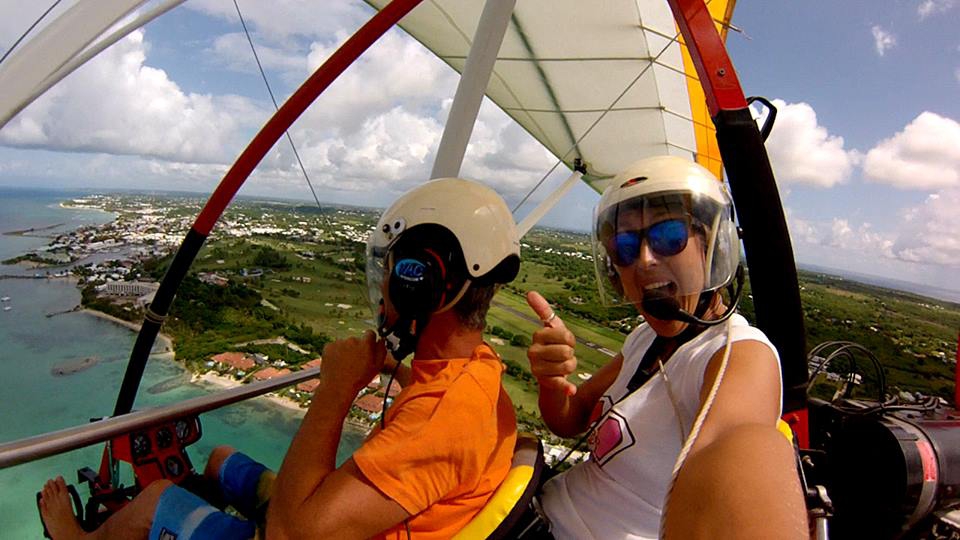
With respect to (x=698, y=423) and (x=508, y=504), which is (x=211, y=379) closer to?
(x=508, y=504)

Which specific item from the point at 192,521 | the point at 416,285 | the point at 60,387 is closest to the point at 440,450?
the point at 416,285

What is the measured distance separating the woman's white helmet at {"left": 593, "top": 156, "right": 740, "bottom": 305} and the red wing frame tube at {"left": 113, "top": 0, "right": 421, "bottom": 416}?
2.67 m

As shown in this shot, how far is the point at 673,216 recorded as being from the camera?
1.07 meters

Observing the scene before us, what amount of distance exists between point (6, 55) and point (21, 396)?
8898mm

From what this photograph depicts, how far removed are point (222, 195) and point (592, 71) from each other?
4599 mm

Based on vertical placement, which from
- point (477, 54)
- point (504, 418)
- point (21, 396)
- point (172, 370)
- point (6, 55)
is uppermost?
point (477, 54)

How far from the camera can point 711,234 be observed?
1.09 m

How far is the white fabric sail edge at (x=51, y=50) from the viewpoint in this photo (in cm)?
180

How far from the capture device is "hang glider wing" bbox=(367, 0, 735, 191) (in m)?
4.77

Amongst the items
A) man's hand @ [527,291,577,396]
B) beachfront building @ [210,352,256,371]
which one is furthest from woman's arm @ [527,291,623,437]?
beachfront building @ [210,352,256,371]

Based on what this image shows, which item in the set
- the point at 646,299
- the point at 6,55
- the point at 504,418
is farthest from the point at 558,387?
the point at 6,55

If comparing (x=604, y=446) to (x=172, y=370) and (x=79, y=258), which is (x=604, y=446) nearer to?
(x=172, y=370)

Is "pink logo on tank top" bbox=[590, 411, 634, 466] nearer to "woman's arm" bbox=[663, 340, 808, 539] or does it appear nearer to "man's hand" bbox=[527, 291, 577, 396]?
"man's hand" bbox=[527, 291, 577, 396]

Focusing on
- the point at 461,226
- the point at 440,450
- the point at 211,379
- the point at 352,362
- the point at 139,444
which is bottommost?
the point at 211,379
